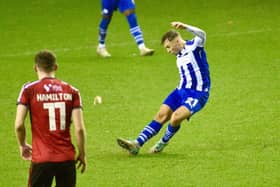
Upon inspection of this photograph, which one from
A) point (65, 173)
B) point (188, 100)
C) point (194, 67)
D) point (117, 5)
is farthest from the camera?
point (117, 5)

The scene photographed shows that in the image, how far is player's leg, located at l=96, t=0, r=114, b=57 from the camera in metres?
19.2

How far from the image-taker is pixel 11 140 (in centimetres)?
1327

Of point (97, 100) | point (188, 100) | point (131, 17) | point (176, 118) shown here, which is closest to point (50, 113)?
point (176, 118)

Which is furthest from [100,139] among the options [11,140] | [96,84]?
[96,84]

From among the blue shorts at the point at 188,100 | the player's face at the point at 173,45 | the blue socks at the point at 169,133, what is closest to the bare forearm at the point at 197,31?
the player's face at the point at 173,45

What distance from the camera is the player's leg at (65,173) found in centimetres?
836

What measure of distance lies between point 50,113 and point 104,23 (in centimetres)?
1130

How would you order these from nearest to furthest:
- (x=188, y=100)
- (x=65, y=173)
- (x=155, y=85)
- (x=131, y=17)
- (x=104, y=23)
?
1. (x=65, y=173)
2. (x=188, y=100)
3. (x=155, y=85)
4. (x=131, y=17)
5. (x=104, y=23)

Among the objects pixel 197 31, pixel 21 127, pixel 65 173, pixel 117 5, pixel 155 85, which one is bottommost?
pixel 155 85

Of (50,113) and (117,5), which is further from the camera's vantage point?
(117,5)

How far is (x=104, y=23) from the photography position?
19500 mm

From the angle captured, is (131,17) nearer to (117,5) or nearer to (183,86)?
(117,5)

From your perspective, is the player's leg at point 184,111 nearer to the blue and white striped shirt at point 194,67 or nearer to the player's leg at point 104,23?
the blue and white striped shirt at point 194,67

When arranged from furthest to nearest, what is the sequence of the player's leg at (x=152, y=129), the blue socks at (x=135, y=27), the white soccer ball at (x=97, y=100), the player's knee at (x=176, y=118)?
the blue socks at (x=135, y=27) < the white soccer ball at (x=97, y=100) < the player's leg at (x=152, y=129) < the player's knee at (x=176, y=118)
